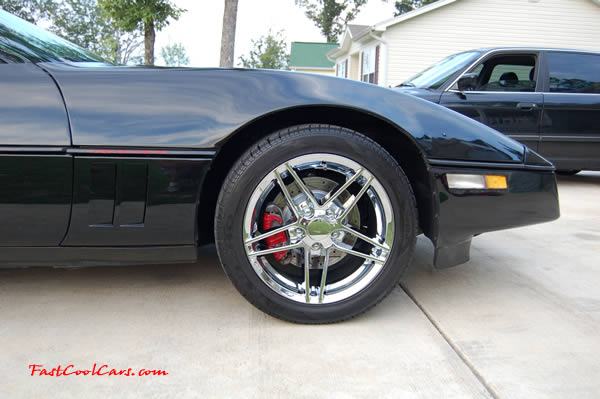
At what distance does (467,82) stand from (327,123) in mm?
3681

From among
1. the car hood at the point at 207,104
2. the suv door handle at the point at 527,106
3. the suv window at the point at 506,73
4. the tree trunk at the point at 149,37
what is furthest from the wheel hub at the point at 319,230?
the tree trunk at the point at 149,37

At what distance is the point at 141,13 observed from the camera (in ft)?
33.4

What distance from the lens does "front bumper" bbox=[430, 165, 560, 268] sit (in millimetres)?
1919

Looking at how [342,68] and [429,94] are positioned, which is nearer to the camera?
[429,94]

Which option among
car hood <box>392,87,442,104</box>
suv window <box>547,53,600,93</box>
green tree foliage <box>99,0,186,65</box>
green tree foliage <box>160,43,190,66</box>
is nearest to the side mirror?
car hood <box>392,87,442,104</box>

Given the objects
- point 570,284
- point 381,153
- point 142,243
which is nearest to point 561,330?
point 570,284

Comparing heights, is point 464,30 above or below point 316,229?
above

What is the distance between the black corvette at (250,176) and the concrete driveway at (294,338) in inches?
8.1

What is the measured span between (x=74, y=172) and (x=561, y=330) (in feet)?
6.73

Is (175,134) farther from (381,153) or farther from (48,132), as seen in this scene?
(381,153)

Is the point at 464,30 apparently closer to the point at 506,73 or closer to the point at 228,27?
the point at 228,27

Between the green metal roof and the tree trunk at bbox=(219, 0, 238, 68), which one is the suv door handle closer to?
the tree trunk at bbox=(219, 0, 238, 68)

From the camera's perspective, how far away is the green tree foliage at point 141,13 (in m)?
10.2

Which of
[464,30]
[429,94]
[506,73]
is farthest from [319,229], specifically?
[464,30]
